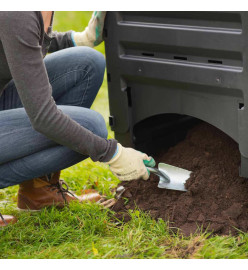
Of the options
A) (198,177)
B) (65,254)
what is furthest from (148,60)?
(65,254)

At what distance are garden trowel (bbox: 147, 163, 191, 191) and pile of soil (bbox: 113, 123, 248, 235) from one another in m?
0.04

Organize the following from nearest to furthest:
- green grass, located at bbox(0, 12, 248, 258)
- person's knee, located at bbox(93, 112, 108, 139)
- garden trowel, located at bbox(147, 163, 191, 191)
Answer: green grass, located at bbox(0, 12, 248, 258), person's knee, located at bbox(93, 112, 108, 139), garden trowel, located at bbox(147, 163, 191, 191)

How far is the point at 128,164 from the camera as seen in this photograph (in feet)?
7.84

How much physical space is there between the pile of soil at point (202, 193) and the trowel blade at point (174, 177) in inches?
1.3

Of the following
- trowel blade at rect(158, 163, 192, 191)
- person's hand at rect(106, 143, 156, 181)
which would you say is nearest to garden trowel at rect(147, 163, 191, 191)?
trowel blade at rect(158, 163, 192, 191)

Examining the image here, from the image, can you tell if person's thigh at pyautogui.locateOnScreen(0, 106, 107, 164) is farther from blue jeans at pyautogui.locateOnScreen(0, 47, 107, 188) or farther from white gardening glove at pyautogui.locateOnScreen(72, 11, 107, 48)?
white gardening glove at pyautogui.locateOnScreen(72, 11, 107, 48)

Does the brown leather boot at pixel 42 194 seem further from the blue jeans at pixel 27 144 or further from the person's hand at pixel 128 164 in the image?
the person's hand at pixel 128 164

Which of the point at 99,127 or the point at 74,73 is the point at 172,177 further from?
the point at 74,73

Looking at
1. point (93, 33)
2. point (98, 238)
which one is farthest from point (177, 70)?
point (98, 238)

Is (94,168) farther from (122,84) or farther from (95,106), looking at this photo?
(95,106)

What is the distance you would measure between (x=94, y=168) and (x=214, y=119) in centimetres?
94

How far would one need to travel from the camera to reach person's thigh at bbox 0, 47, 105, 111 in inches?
109

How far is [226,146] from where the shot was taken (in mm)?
2889

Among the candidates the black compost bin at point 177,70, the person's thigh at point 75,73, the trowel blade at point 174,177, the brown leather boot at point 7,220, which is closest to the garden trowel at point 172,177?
the trowel blade at point 174,177
